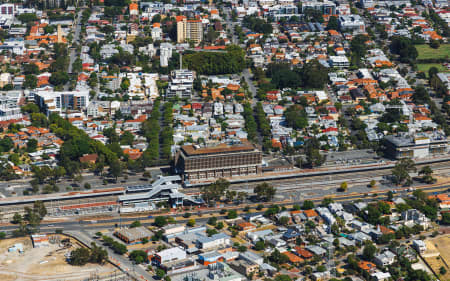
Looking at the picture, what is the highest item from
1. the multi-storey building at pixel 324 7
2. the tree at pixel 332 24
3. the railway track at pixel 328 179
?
the multi-storey building at pixel 324 7

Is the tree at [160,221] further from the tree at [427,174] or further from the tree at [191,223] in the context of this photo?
the tree at [427,174]

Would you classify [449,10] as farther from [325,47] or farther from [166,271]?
[166,271]

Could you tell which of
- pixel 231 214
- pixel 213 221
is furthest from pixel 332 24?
pixel 213 221

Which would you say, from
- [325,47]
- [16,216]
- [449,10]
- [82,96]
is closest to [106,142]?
[82,96]

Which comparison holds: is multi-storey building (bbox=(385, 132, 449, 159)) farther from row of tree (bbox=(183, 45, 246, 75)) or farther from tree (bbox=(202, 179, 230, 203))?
row of tree (bbox=(183, 45, 246, 75))

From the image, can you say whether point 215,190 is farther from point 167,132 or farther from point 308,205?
point 167,132

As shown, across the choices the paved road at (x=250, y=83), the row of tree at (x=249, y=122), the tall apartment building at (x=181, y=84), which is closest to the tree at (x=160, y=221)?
the row of tree at (x=249, y=122)

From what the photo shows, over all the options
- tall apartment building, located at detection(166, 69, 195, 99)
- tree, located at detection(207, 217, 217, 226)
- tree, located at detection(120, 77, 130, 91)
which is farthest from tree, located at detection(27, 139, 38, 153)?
tree, located at detection(207, 217, 217, 226)
